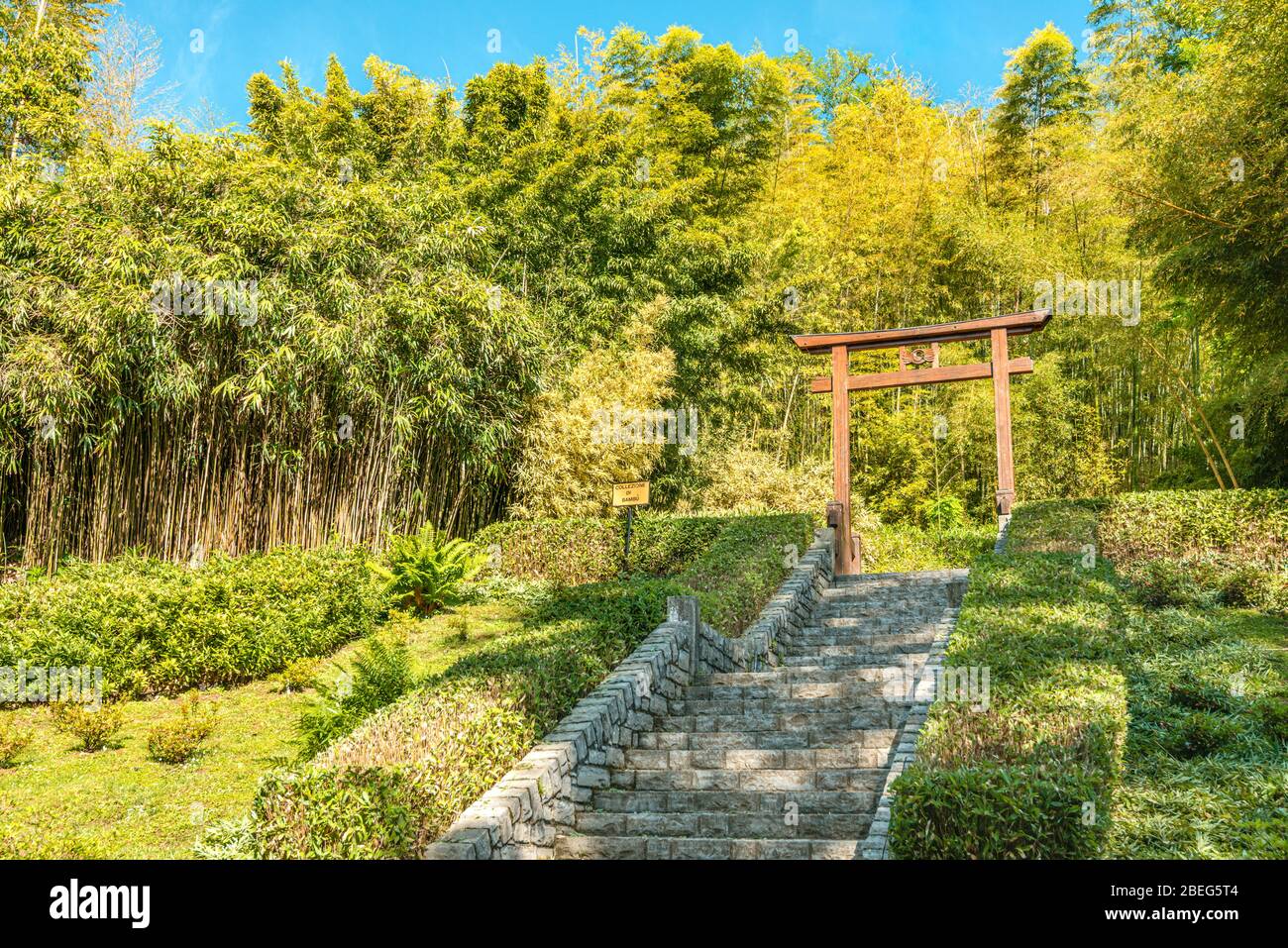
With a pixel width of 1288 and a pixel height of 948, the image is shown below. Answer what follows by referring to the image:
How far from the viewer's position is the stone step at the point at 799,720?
212 inches

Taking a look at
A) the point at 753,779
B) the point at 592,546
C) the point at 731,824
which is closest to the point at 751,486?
the point at 592,546

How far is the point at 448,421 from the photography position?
35.7 feet

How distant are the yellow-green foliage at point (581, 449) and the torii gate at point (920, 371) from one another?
8.77ft

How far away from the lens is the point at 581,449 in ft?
39.7

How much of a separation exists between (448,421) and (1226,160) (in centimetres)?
807

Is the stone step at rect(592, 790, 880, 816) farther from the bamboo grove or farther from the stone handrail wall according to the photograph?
the bamboo grove

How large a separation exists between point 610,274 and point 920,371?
5332 millimetres

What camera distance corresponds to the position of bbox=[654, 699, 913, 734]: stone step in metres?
5.39

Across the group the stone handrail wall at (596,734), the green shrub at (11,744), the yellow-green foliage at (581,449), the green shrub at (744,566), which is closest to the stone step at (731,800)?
the stone handrail wall at (596,734)

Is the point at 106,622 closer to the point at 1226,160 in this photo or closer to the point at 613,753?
the point at 613,753

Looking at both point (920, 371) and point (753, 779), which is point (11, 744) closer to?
point (753, 779)

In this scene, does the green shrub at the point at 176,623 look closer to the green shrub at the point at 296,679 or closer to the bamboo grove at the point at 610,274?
the green shrub at the point at 296,679

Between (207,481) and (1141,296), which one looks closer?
(207,481)

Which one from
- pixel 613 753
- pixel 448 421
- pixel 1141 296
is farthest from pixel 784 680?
pixel 1141 296
